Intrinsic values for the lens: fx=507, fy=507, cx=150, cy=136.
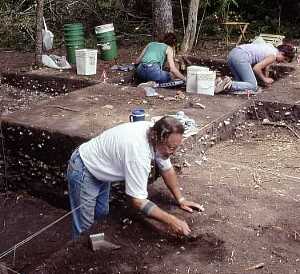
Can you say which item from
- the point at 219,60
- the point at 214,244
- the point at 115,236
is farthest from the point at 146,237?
the point at 219,60

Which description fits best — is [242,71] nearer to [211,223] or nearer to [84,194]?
[211,223]

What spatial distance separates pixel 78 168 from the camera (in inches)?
150

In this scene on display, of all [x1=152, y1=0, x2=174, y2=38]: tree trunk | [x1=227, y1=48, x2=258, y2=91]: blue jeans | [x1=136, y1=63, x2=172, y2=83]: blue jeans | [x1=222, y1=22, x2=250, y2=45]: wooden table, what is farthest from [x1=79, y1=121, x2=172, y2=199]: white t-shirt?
[x1=222, y1=22, x2=250, y2=45]: wooden table

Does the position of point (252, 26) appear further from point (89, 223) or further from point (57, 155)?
point (89, 223)

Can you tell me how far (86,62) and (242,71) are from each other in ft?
8.04

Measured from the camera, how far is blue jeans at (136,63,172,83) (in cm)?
745

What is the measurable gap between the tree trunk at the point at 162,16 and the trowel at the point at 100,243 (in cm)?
680

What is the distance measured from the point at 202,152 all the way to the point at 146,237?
185 cm

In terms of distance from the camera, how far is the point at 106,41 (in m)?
9.05

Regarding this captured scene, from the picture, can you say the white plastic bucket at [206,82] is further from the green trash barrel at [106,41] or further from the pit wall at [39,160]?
the green trash barrel at [106,41]

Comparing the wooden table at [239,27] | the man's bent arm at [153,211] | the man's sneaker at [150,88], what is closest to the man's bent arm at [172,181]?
the man's bent arm at [153,211]

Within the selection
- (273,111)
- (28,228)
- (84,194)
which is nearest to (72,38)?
(273,111)

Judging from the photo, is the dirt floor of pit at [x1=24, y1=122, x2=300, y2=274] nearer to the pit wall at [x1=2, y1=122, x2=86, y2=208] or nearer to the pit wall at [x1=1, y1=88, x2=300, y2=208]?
the pit wall at [x1=1, y1=88, x2=300, y2=208]

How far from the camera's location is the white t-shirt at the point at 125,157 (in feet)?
10.8
